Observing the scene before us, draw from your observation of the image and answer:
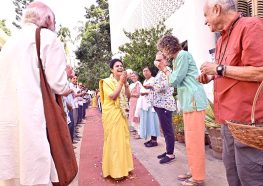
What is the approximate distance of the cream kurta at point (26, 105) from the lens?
249cm

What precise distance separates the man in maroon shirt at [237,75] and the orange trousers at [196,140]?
156 cm

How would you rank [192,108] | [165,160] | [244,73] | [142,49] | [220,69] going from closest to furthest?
[244,73]
[220,69]
[192,108]
[165,160]
[142,49]

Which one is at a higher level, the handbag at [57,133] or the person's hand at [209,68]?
the person's hand at [209,68]

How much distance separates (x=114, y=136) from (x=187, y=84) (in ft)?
4.86

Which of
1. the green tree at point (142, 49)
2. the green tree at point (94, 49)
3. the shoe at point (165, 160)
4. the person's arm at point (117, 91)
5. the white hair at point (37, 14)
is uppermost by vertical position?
the green tree at point (94, 49)

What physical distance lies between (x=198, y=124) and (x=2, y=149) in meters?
2.49

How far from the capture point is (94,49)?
34.8m

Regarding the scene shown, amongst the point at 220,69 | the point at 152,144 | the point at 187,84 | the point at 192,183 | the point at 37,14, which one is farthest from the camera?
the point at 152,144

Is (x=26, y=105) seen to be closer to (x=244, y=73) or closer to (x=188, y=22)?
(x=244, y=73)

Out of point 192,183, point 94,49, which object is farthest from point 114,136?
point 94,49

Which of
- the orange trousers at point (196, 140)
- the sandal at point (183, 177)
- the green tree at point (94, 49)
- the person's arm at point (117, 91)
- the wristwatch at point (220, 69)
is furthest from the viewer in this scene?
the green tree at point (94, 49)

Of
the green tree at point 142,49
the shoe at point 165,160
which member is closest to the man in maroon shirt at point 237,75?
the shoe at point 165,160

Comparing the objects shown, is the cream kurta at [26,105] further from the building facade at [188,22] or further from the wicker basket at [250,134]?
the building facade at [188,22]

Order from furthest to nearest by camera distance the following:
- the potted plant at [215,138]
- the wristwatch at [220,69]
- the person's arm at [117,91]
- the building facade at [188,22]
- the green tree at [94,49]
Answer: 1. the green tree at [94,49]
2. the building facade at [188,22]
3. the potted plant at [215,138]
4. the person's arm at [117,91]
5. the wristwatch at [220,69]
